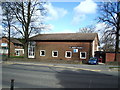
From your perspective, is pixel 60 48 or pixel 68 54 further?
pixel 60 48


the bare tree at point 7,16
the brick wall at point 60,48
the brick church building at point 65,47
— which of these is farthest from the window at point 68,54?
the bare tree at point 7,16

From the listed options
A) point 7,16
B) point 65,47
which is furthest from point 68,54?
point 7,16

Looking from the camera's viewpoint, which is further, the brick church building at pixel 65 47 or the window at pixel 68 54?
the window at pixel 68 54

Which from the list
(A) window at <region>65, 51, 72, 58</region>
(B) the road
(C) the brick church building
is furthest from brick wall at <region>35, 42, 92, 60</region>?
(B) the road

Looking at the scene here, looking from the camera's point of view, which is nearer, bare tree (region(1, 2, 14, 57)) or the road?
the road

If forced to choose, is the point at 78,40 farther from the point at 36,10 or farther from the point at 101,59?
the point at 36,10

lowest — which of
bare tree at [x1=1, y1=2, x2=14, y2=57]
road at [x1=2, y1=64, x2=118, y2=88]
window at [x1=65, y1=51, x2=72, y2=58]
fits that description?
road at [x1=2, y1=64, x2=118, y2=88]

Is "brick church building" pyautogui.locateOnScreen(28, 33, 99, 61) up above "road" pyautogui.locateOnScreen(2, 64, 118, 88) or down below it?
above

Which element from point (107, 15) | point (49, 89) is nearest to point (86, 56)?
point (107, 15)

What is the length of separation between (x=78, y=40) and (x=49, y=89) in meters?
25.4

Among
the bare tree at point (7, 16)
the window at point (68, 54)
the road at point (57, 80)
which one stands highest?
the bare tree at point (7, 16)

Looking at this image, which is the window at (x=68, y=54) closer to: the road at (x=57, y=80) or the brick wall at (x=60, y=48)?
the brick wall at (x=60, y=48)

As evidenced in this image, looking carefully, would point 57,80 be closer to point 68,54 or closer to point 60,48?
point 68,54

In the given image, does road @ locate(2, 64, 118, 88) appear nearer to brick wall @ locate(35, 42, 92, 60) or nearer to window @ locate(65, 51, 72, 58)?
brick wall @ locate(35, 42, 92, 60)
